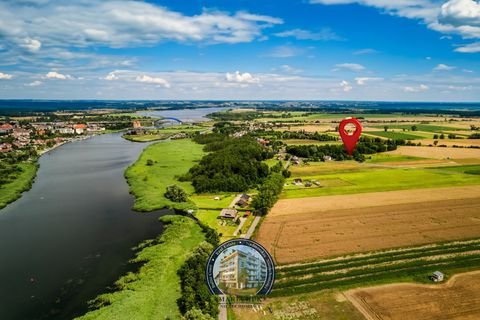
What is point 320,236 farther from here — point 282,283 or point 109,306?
point 109,306

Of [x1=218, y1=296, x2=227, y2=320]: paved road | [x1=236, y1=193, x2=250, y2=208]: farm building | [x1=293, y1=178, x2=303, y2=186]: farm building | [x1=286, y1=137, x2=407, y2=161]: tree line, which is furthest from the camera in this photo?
[x1=286, y1=137, x2=407, y2=161]: tree line

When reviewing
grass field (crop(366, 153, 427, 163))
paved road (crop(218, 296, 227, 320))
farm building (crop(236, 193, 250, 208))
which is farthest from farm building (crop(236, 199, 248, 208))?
grass field (crop(366, 153, 427, 163))

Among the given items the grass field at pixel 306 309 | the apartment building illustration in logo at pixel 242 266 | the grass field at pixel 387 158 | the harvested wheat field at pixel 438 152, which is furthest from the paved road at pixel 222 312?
the harvested wheat field at pixel 438 152

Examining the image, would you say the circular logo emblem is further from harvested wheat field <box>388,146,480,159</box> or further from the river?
harvested wheat field <box>388,146,480,159</box>

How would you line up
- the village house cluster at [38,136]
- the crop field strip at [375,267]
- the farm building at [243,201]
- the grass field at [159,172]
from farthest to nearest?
the village house cluster at [38,136], the grass field at [159,172], the farm building at [243,201], the crop field strip at [375,267]

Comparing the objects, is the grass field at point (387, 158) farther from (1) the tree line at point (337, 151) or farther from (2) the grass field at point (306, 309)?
(2) the grass field at point (306, 309)
